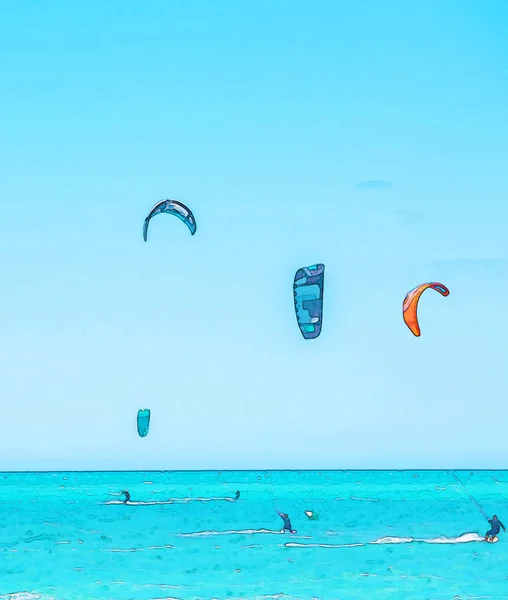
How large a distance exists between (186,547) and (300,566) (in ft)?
4.88

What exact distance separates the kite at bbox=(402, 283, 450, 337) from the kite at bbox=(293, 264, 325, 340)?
0.75m

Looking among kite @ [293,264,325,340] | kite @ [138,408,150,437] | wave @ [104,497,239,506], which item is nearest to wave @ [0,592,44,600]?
kite @ [138,408,150,437]

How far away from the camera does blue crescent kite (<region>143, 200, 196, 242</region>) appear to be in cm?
641

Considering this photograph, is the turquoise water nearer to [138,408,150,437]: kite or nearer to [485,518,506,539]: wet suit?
[485,518,506,539]: wet suit

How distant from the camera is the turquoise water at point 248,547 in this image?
587cm

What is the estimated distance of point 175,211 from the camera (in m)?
6.43

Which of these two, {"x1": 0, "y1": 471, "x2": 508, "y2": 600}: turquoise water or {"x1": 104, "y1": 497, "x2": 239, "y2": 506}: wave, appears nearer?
{"x1": 0, "y1": 471, "x2": 508, "y2": 600}: turquoise water

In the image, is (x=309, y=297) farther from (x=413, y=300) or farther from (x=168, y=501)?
(x=168, y=501)

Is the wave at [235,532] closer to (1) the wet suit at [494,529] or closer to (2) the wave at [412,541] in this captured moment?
(2) the wave at [412,541]

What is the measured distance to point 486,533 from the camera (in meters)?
8.73

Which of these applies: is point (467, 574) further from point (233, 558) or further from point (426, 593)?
point (233, 558)

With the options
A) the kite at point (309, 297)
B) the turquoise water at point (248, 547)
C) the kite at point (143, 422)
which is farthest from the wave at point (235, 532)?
the kite at point (309, 297)

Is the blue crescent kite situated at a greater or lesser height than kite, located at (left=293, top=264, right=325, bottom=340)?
greater

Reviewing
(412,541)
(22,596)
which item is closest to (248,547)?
(412,541)
